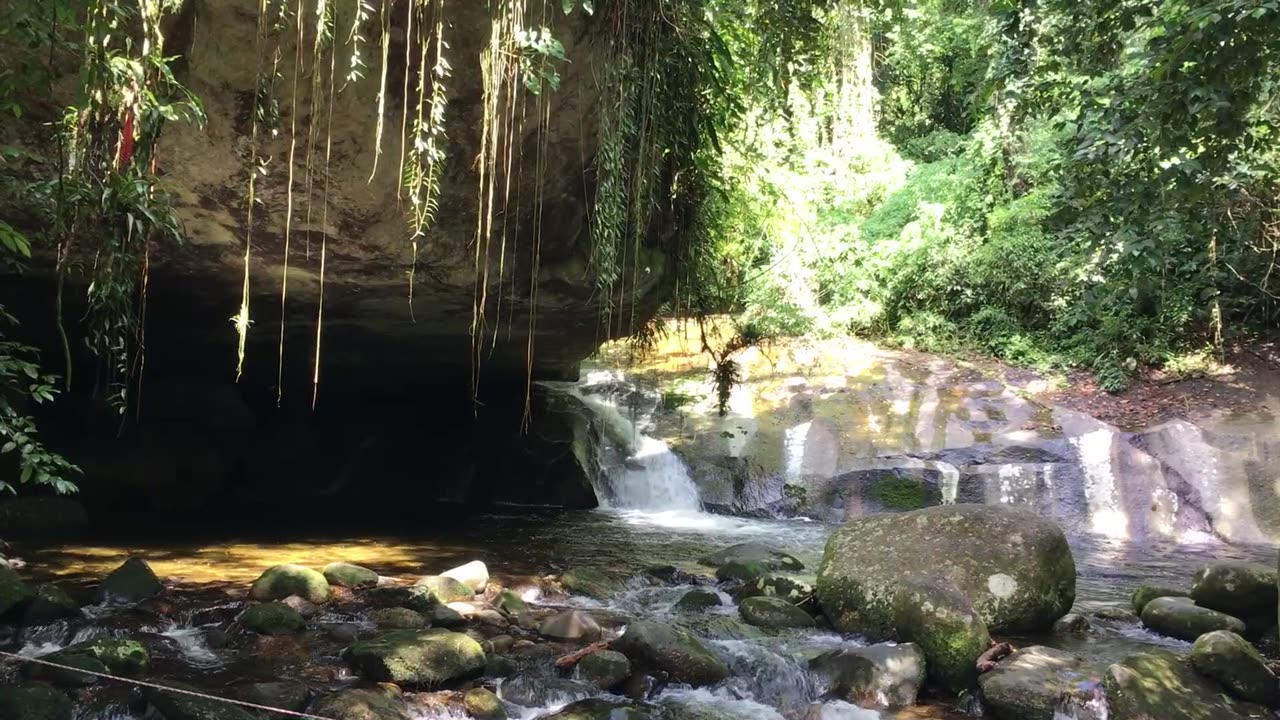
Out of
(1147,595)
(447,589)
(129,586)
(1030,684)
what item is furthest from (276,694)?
(1147,595)

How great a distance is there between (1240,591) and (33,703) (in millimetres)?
7307

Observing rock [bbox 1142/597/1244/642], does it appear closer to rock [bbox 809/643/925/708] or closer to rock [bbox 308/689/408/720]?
rock [bbox 809/643/925/708]

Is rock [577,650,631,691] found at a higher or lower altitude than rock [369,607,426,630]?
lower

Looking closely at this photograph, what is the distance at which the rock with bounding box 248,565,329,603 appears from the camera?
6.21 m

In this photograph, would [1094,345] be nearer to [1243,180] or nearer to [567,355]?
[1243,180]

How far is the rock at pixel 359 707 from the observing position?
4.35 m

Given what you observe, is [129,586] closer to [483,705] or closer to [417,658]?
[417,658]

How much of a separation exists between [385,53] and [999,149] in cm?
1398

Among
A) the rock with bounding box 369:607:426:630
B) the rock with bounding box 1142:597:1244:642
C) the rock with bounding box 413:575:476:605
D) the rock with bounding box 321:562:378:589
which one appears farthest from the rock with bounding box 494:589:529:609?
the rock with bounding box 1142:597:1244:642

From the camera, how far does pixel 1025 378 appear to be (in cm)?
1389

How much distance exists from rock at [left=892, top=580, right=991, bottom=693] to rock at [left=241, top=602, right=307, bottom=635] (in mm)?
3864

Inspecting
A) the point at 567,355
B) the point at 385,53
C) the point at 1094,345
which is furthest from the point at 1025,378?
the point at 385,53

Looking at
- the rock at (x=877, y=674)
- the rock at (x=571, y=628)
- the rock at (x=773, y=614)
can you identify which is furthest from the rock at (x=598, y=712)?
the rock at (x=773, y=614)

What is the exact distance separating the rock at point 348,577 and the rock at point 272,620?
87cm
